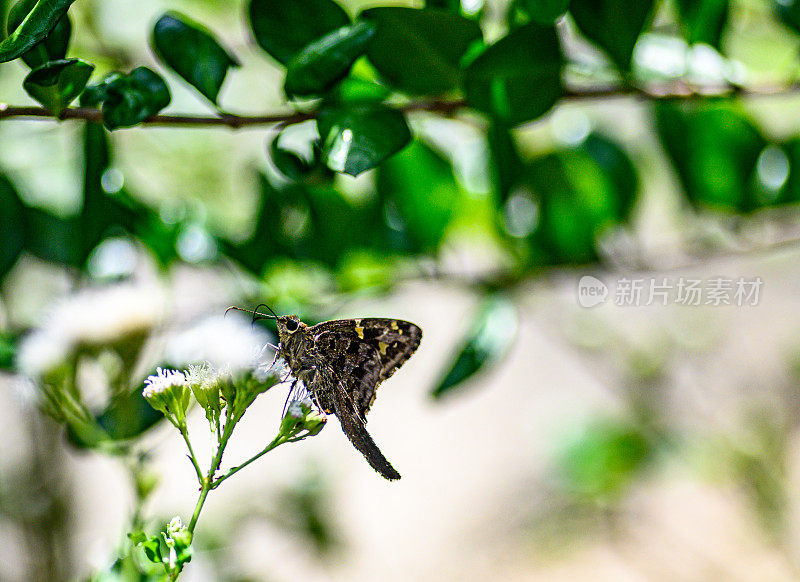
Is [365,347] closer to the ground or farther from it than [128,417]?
farther from it

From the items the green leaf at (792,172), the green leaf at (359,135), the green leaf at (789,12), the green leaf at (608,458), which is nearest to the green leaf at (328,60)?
the green leaf at (359,135)

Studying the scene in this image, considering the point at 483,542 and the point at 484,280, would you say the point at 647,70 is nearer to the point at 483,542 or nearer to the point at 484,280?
the point at 484,280

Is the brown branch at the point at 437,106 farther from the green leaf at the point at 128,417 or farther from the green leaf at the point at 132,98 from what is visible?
the green leaf at the point at 128,417

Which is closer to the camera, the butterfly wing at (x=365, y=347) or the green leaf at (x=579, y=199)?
the butterfly wing at (x=365, y=347)

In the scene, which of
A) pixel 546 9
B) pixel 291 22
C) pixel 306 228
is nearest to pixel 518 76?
pixel 546 9

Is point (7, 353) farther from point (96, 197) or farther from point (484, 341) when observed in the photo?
point (484, 341)

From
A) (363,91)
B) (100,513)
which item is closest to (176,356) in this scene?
(363,91)
